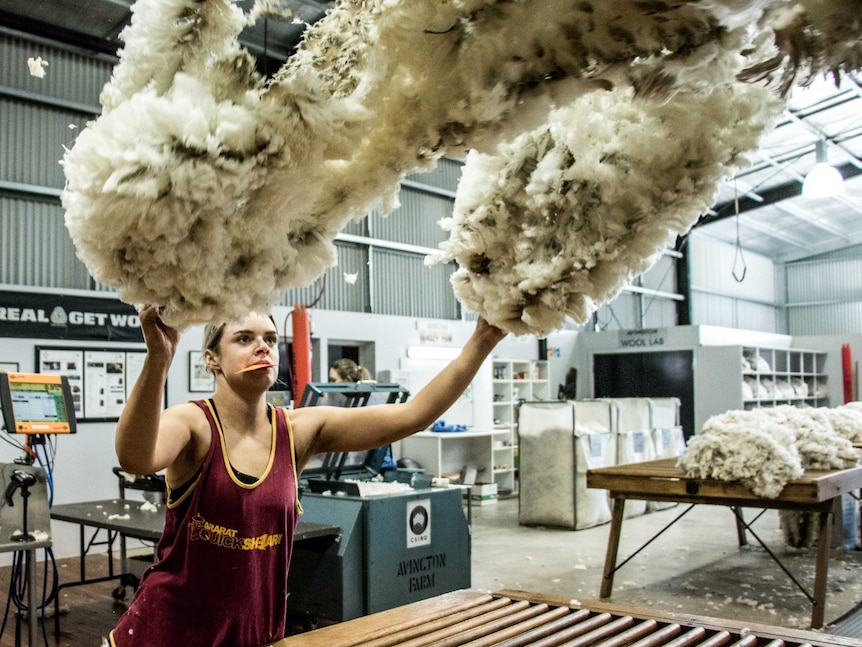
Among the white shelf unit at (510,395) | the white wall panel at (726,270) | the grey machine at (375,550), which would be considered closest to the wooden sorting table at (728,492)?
the grey machine at (375,550)

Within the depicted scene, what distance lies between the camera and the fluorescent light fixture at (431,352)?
10.4 m

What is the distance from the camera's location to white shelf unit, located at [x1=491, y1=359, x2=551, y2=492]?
11.1 meters

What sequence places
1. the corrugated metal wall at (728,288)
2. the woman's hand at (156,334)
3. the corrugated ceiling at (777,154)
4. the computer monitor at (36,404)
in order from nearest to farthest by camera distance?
the woman's hand at (156,334) → the computer monitor at (36,404) → the corrugated ceiling at (777,154) → the corrugated metal wall at (728,288)

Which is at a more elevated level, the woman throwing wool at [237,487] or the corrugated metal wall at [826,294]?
the corrugated metal wall at [826,294]

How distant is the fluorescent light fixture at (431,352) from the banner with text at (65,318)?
12.6 ft

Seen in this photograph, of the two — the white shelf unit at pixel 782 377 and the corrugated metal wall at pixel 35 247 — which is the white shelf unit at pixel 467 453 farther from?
the corrugated metal wall at pixel 35 247

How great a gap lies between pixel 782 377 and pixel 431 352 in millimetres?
7373

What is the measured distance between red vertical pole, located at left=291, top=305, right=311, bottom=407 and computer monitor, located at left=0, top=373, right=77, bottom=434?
1315 millimetres

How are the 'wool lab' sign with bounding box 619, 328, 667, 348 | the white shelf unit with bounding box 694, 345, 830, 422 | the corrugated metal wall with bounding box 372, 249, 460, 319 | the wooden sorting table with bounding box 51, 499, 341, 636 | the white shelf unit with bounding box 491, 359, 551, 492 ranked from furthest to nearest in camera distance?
1. the 'wool lab' sign with bounding box 619, 328, 667, 348
2. the white shelf unit with bounding box 694, 345, 830, 422
3. the white shelf unit with bounding box 491, 359, 551, 492
4. the corrugated metal wall with bounding box 372, 249, 460, 319
5. the wooden sorting table with bounding box 51, 499, 341, 636

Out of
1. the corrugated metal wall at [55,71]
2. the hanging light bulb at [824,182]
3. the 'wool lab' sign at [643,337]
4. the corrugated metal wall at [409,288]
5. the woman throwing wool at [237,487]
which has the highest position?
the corrugated metal wall at [55,71]

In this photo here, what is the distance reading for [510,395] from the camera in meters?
11.8

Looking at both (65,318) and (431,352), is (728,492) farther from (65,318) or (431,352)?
(431,352)

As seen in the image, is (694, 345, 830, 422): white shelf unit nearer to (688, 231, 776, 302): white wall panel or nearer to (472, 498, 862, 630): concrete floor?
(688, 231, 776, 302): white wall panel

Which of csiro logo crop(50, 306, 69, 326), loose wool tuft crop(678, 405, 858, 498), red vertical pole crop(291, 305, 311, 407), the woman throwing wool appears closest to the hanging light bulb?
loose wool tuft crop(678, 405, 858, 498)
